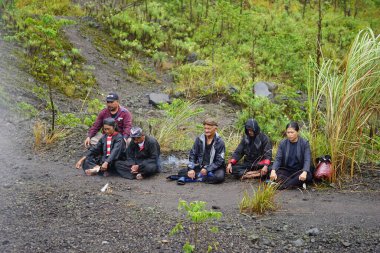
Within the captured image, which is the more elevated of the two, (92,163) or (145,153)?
(145,153)

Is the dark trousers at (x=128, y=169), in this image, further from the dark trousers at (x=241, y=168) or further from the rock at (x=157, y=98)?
the rock at (x=157, y=98)

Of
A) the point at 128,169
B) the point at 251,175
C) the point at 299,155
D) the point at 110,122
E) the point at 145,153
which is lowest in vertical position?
the point at 128,169

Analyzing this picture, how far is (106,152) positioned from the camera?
7.81 meters

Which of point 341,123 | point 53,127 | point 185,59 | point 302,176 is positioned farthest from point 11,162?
point 185,59

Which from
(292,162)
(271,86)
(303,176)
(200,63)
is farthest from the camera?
(200,63)

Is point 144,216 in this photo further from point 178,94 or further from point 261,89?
point 261,89

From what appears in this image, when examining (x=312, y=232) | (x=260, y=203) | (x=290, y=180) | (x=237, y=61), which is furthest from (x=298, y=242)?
(x=237, y=61)

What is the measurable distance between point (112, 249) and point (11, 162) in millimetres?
3841

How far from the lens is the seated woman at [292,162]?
6.88 meters

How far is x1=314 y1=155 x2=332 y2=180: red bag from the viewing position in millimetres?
6895

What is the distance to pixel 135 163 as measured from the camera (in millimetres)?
7715

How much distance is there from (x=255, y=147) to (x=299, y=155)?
0.82m

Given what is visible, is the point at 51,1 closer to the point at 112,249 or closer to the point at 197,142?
the point at 197,142

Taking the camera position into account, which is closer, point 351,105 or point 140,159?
point 351,105
